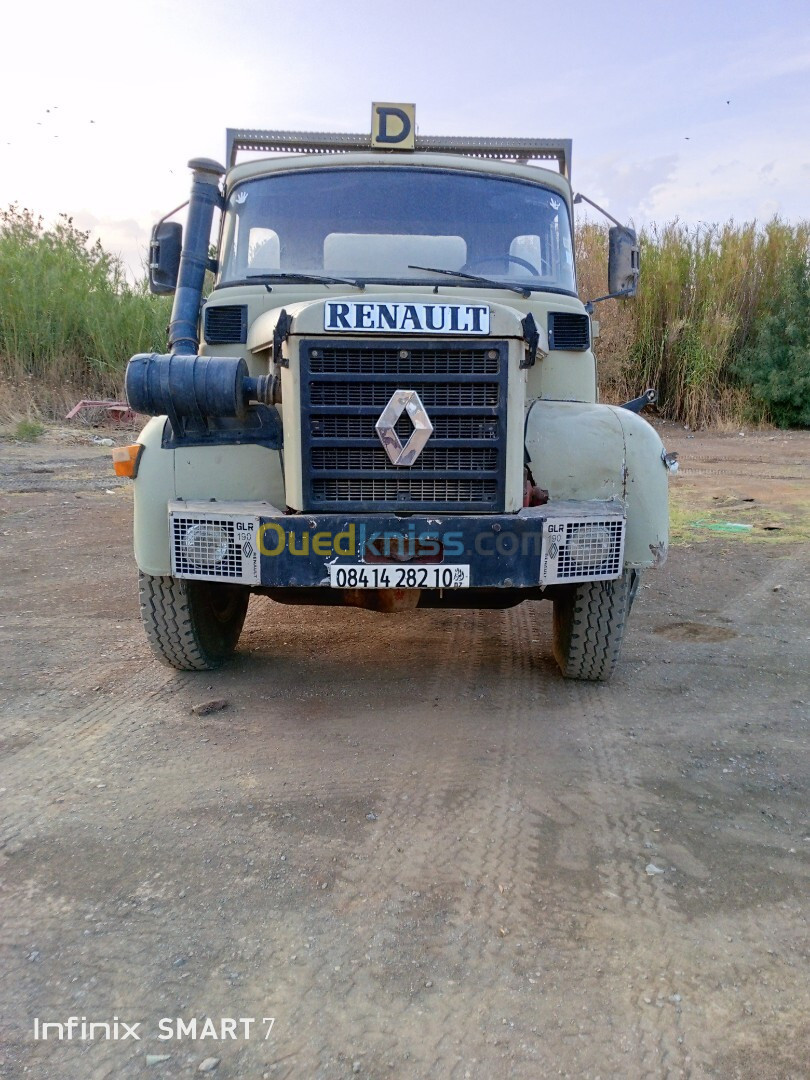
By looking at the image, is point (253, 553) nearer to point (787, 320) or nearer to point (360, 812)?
point (360, 812)

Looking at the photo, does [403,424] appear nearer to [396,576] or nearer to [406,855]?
[396,576]

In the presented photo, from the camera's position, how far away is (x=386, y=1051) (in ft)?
6.40

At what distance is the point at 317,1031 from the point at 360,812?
3.38ft

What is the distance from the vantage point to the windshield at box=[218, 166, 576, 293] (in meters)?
4.65

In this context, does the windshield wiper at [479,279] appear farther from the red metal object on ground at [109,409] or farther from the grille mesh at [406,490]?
the red metal object on ground at [109,409]

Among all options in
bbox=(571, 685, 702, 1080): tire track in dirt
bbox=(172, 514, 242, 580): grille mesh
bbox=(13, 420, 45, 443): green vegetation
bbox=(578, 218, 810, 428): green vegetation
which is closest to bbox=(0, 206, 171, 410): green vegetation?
bbox=(13, 420, 45, 443): green vegetation

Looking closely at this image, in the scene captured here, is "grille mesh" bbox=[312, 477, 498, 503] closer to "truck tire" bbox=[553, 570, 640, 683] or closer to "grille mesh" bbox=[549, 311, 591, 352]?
"truck tire" bbox=[553, 570, 640, 683]

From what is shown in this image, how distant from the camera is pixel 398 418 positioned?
3.63 metres

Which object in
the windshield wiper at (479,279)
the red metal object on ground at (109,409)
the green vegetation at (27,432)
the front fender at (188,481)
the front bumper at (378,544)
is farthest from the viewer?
the red metal object on ground at (109,409)

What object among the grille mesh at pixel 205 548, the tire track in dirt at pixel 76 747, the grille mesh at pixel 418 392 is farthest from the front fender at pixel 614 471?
the tire track in dirt at pixel 76 747

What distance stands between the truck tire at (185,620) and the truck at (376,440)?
0.04 feet

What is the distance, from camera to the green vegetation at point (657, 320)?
47.1 feet

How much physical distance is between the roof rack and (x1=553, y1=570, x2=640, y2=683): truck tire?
9.80 feet

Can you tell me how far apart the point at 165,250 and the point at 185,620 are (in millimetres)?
2167
